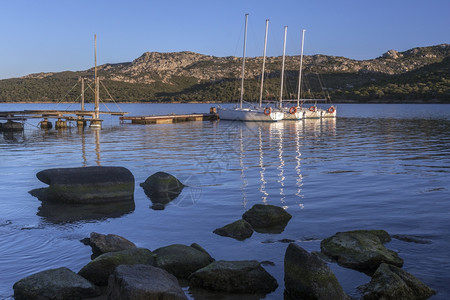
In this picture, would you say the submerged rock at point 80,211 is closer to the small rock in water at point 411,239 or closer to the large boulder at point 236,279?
the large boulder at point 236,279

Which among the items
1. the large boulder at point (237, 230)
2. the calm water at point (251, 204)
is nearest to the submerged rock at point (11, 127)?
the calm water at point (251, 204)

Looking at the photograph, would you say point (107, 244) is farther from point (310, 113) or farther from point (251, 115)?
point (310, 113)

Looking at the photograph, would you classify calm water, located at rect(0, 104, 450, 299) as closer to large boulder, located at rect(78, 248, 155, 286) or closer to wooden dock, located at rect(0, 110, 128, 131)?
large boulder, located at rect(78, 248, 155, 286)

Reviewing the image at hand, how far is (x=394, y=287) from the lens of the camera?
23.0ft

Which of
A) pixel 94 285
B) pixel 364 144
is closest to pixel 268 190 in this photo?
pixel 94 285

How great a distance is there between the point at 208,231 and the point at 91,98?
19437 centimetres

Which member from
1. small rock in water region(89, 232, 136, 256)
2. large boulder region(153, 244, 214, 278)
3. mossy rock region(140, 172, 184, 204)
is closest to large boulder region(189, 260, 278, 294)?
large boulder region(153, 244, 214, 278)

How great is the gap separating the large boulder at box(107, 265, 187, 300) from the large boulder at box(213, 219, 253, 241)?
356 centimetres

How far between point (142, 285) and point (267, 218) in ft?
18.3

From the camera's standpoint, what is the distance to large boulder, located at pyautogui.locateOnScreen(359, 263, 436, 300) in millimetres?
7000

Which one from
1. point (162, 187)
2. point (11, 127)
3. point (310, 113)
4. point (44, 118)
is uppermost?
point (310, 113)

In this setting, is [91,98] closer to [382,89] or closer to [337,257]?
[382,89]

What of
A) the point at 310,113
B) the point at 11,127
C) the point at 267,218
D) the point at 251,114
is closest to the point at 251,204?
the point at 267,218

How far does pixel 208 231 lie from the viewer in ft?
36.0
